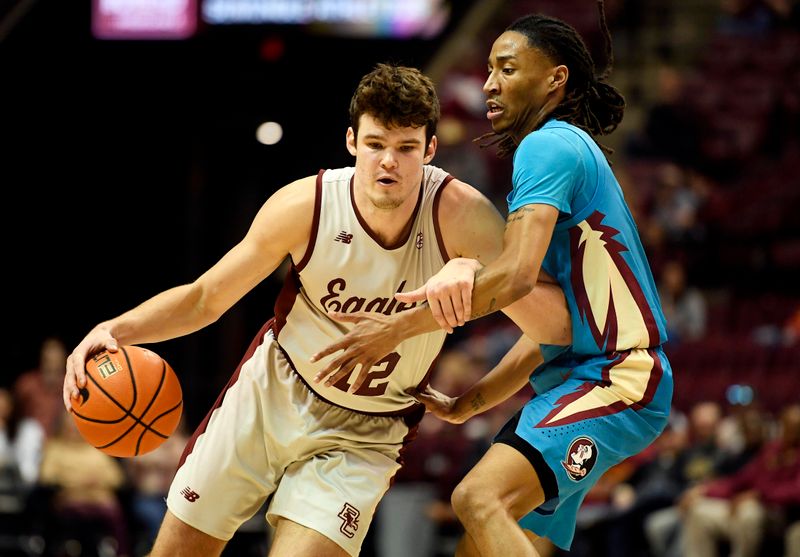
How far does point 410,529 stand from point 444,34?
305 inches

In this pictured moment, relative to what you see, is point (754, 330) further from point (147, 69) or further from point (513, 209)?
point (513, 209)

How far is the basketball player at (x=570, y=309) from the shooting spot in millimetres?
4152

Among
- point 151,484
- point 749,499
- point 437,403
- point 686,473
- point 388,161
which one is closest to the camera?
point 388,161

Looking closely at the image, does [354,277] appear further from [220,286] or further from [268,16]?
[268,16]

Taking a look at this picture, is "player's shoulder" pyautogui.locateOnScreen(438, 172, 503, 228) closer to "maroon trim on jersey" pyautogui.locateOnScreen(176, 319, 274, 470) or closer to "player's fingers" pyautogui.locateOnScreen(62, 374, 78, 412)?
"maroon trim on jersey" pyautogui.locateOnScreen(176, 319, 274, 470)

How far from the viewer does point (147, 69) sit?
41.6 ft

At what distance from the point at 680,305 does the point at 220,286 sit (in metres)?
7.71

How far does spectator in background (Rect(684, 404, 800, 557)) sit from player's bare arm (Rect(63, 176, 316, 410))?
17.0 ft

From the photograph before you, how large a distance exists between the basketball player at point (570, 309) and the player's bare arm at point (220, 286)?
1.64 ft

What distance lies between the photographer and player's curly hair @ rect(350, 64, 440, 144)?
14.4ft

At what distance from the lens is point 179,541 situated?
4.63 metres

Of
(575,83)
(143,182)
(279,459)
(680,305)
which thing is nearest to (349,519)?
(279,459)

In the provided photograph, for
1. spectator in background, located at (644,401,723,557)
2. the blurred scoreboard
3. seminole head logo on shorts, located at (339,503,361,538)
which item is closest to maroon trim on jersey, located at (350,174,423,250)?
seminole head logo on shorts, located at (339,503,361,538)

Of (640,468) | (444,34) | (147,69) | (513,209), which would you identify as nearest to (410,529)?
(640,468)
